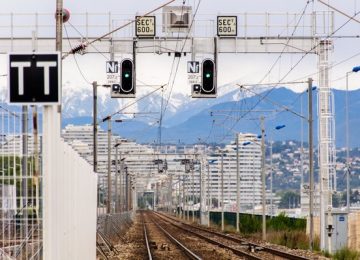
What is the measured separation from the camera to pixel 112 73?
140 feet

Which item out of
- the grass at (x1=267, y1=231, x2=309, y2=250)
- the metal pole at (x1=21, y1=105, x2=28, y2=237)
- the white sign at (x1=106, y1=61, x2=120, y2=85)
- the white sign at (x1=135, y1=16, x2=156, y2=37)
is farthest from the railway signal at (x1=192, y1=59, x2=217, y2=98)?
the metal pole at (x1=21, y1=105, x2=28, y2=237)

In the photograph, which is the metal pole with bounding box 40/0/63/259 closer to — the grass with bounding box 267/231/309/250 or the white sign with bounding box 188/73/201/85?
the white sign with bounding box 188/73/201/85

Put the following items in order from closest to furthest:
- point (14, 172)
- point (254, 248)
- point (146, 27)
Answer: point (14, 172), point (146, 27), point (254, 248)

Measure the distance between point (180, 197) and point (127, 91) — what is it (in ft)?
431

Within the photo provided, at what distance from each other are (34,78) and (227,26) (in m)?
31.9

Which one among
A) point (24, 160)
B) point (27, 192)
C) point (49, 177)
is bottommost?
point (27, 192)

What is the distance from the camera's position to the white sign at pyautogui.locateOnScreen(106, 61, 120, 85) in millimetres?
42250

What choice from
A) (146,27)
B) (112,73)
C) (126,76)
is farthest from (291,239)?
(126,76)

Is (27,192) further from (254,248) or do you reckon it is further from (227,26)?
(254,248)

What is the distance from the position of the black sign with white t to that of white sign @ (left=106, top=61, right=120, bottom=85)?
27868 mm

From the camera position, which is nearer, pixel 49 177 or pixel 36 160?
pixel 49 177

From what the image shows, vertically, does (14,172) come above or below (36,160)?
below

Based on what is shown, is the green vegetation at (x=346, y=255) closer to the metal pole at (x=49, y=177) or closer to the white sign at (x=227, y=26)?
the white sign at (x=227, y=26)

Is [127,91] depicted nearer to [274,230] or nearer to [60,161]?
[60,161]
